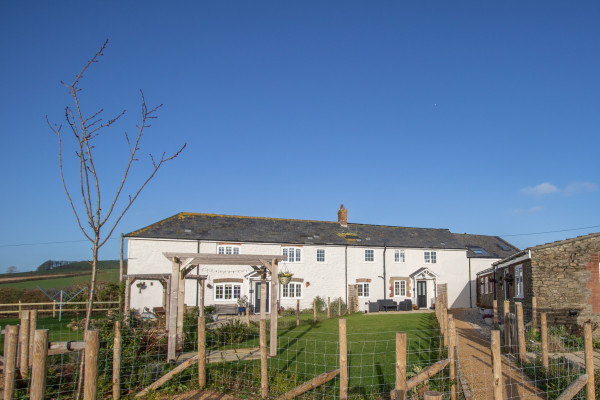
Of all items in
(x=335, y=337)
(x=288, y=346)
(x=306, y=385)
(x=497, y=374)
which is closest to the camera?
(x=497, y=374)

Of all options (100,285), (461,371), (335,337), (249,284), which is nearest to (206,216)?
(249,284)

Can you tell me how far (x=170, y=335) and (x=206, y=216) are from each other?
69.6ft

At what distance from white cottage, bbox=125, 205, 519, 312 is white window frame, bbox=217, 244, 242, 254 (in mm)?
65

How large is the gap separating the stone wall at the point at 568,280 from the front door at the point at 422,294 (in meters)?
15.6

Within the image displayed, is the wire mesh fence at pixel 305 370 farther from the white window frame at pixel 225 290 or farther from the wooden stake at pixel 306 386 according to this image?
the white window frame at pixel 225 290

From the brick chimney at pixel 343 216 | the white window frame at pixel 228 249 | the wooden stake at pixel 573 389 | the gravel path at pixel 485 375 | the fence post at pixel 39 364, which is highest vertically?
the brick chimney at pixel 343 216

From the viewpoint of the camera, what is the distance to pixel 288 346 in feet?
45.3

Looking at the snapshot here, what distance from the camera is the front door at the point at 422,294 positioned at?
33.3 metres

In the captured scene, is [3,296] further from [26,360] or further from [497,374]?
[497,374]

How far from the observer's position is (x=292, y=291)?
3038 cm

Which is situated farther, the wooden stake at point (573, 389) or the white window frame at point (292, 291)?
the white window frame at point (292, 291)

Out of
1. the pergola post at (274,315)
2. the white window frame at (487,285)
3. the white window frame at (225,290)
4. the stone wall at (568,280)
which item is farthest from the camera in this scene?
the white window frame at (487,285)

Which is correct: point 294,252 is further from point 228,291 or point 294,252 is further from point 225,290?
point 225,290

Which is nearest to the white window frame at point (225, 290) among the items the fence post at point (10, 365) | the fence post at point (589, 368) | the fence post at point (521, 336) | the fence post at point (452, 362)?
the fence post at point (521, 336)
